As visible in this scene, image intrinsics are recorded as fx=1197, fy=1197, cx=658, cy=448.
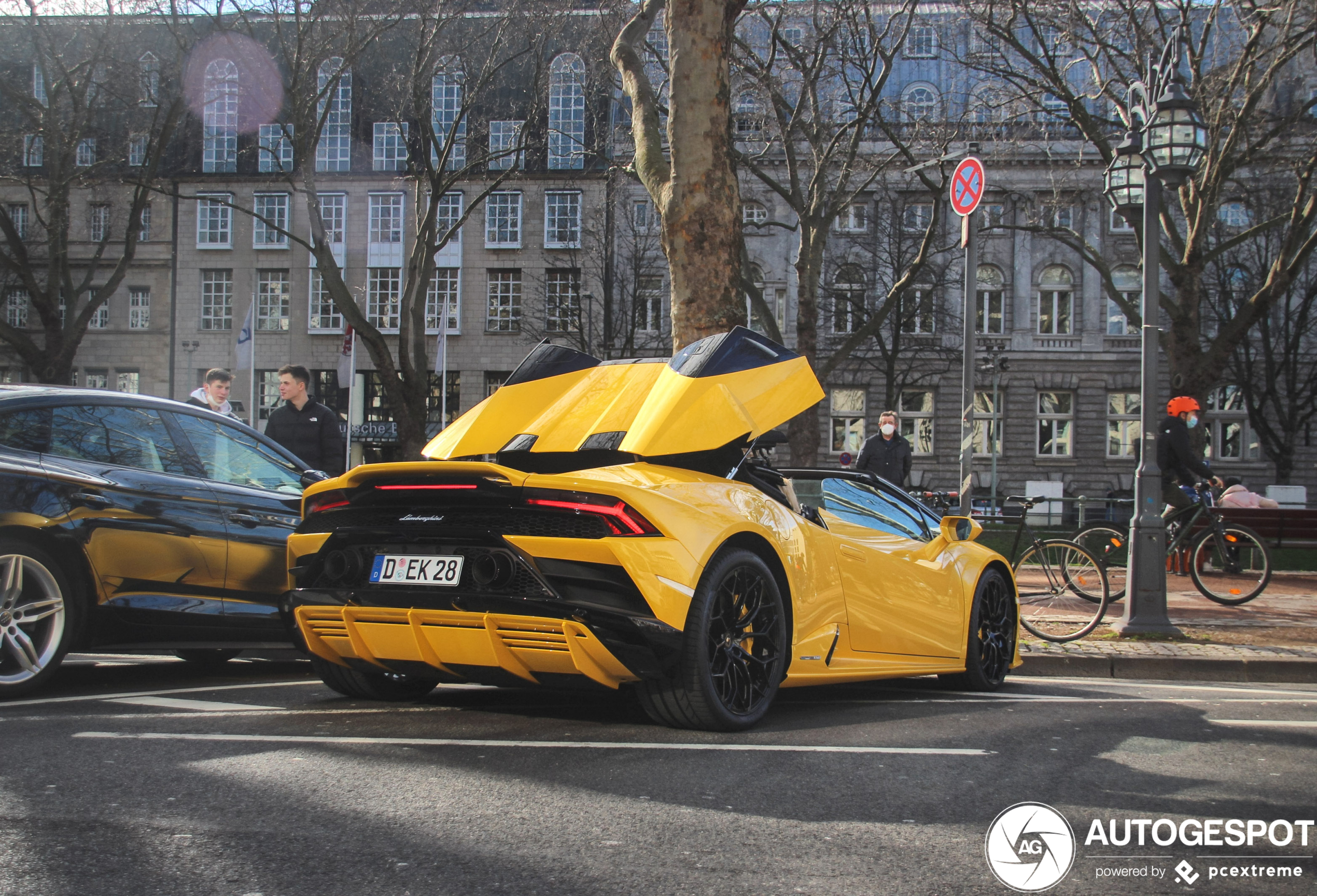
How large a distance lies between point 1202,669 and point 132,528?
7064 millimetres

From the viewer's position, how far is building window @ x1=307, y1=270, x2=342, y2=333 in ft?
164

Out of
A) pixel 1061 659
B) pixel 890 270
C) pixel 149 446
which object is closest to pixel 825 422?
pixel 890 270

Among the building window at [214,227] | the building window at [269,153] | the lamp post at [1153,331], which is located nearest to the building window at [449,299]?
the building window at [269,153]

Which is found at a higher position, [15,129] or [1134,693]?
[15,129]

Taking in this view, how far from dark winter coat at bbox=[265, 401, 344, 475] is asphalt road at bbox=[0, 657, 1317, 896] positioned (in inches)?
162

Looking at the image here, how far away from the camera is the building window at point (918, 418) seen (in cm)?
4762

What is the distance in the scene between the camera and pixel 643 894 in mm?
2846

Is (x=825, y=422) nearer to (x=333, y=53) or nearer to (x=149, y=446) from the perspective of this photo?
(x=333, y=53)

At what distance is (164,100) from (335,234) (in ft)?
74.8

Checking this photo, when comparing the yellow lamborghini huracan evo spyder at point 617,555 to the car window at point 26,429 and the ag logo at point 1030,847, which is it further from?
the car window at point 26,429

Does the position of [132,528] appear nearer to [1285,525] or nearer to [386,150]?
[1285,525]

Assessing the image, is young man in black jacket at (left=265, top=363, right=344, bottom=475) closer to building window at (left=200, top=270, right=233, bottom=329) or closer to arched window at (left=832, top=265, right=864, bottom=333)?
arched window at (left=832, top=265, right=864, bottom=333)

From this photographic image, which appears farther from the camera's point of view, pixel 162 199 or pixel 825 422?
pixel 162 199

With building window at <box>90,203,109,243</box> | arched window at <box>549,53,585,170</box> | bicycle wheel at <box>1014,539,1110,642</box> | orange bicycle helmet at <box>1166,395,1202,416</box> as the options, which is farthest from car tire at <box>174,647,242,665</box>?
building window at <box>90,203,109,243</box>
